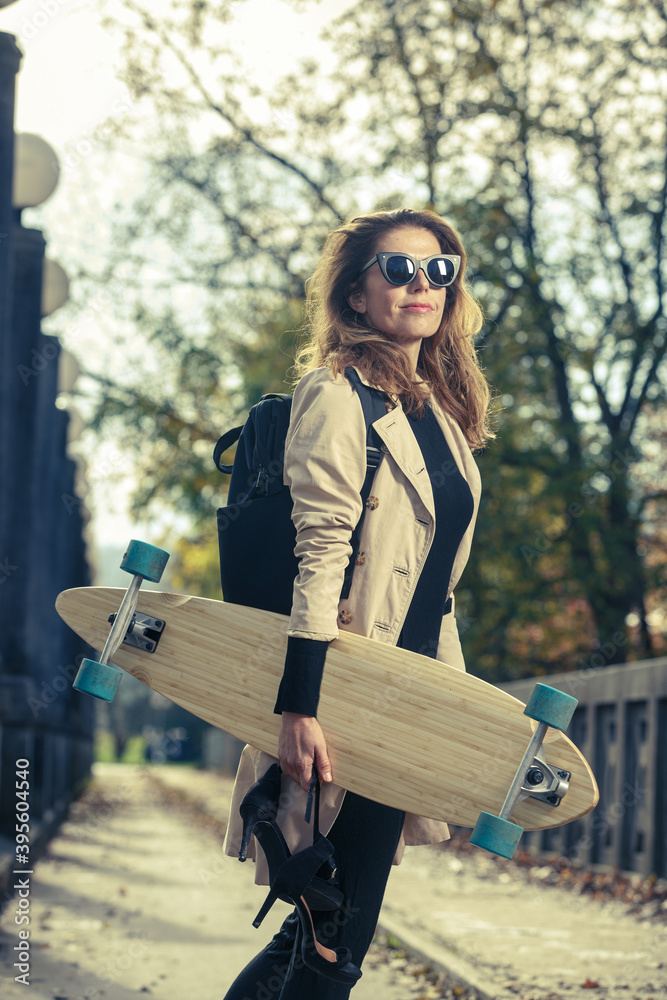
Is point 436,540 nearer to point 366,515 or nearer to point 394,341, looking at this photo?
point 366,515

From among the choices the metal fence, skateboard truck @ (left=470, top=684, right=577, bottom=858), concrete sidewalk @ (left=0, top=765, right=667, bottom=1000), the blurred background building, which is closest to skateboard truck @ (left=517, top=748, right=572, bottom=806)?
skateboard truck @ (left=470, top=684, right=577, bottom=858)

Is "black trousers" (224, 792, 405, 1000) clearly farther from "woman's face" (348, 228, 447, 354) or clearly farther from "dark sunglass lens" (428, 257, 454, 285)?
"dark sunglass lens" (428, 257, 454, 285)

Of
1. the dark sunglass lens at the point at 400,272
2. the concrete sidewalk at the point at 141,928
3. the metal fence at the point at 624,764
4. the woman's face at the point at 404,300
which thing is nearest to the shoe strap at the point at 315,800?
the woman's face at the point at 404,300

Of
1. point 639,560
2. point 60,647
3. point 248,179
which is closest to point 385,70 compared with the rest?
point 248,179

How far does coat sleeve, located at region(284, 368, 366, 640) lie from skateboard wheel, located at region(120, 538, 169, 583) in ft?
1.19

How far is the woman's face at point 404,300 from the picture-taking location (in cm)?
298

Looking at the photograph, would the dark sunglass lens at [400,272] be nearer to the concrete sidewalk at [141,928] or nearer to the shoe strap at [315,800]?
the shoe strap at [315,800]

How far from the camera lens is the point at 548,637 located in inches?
659

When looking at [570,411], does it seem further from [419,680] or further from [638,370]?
[419,680]

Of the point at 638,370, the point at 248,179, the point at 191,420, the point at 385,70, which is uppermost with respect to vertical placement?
the point at 385,70

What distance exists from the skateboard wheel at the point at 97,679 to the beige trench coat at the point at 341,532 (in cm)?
40

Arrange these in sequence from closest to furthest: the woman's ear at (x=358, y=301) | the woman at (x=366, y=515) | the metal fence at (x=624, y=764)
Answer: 1. the woman at (x=366, y=515)
2. the woman's ear at (x=358, y=301)
3. the metal fence at (x=624, y=764)

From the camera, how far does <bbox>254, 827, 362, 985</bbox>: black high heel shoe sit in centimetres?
254

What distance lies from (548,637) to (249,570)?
14.4 meters
